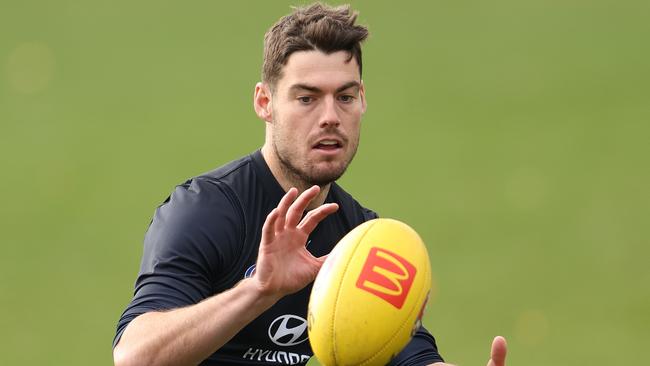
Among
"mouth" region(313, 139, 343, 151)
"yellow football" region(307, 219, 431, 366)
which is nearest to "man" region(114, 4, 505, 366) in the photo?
"mouth" region(313, 139, 343, 151)

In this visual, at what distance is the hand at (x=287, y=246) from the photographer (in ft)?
15.2

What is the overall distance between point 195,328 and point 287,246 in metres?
0.50

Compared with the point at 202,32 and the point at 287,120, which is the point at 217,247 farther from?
the point at 202,32

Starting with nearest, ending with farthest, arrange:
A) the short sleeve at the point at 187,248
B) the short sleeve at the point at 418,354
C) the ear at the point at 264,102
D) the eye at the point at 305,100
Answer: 1. the short sleeve at the point at 187,248
2. the eye at the point at 305,100
3. the ear at the point at 264,102
4. the short sleeve at the point at 418,354

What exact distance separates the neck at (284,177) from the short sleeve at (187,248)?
336mm

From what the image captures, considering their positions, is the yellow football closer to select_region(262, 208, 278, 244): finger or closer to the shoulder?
select_region(262, 208, 278, 244): finger

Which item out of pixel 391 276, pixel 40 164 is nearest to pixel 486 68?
pixel 40 164

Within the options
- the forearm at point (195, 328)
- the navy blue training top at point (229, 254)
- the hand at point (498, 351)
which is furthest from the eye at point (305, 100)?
the hand at point (498, 351)

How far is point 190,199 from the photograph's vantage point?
18.0 ft

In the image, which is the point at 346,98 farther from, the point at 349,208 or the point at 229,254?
the point at 229,254

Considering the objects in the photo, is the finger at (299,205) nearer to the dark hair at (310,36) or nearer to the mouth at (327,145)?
the mouth at (327,145)

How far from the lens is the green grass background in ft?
33.9

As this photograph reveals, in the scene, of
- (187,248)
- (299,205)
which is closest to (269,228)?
(299,205)

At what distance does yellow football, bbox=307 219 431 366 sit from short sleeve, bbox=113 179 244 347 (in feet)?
2.29
